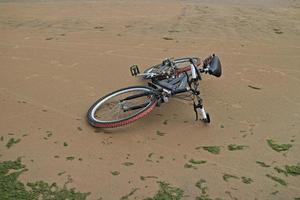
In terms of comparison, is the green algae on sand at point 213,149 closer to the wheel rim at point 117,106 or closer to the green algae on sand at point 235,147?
the green algae on sand at point 235,147

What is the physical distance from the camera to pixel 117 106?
4.73 metres

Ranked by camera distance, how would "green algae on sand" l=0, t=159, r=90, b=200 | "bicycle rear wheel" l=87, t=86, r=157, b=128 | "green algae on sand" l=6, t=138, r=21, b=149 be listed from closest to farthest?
1. "green algae on sand" l=0, t=159, r=90, b=200
2. "green algae on sand" l=6, t=138, r=21, b=149
3. "bicycle rear wheel" l=87, t=86, r=157, b=128

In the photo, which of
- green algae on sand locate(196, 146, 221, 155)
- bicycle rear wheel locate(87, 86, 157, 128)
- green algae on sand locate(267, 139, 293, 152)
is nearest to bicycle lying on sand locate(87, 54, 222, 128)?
bicycle rear wheel locate(87, 86, 157, 128)

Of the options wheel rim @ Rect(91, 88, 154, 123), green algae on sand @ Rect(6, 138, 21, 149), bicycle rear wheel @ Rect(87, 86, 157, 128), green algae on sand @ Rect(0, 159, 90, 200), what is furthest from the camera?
wheel rim @ Rect(91, 88, 154, 123)

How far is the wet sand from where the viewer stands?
12.4ft

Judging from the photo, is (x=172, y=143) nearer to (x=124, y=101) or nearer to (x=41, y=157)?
(x=124, y=101)

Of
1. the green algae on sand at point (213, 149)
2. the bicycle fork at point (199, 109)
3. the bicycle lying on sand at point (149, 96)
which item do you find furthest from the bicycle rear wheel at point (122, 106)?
the green algae on sand at point (213, 149)

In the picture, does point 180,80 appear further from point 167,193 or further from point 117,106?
point 167,193

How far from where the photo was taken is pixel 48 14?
28.4 feet

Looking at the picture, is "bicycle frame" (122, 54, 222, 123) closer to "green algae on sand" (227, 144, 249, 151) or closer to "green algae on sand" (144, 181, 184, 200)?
"green algae on sand" (227, 144, 249, 151)

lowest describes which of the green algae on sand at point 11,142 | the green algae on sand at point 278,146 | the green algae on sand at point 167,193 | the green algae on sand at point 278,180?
the green algae on sand at point 278,180

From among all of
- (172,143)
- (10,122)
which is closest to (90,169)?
(172,143)

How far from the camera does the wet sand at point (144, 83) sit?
3.79 m

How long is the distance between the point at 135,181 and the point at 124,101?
51.5 inches
